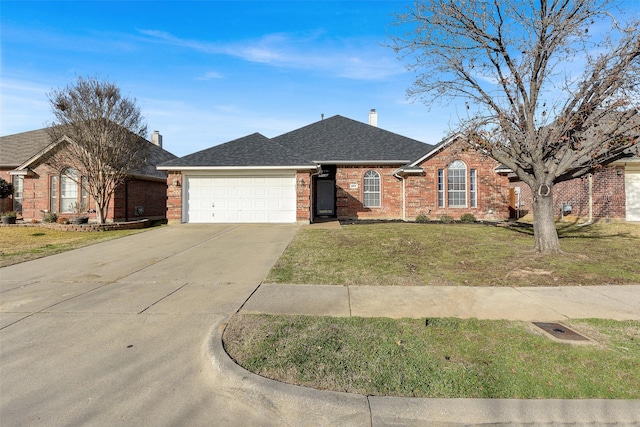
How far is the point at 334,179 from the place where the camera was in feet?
61.1

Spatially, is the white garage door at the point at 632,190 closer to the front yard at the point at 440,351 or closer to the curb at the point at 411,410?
the front yard at the point at 440,351

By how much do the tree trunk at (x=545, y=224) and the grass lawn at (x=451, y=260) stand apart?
339 millimetres

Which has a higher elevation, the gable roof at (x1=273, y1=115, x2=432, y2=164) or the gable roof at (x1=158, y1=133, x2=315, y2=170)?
the gable roof at (x1=273, y1=115, x2=432, y2=164)

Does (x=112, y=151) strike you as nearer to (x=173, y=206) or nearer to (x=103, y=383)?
(x=173, y=206)

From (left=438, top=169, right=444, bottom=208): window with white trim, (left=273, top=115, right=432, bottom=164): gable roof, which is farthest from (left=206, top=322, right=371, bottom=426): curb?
(left=438, top=169, right=444, bottom=208): window with white trim

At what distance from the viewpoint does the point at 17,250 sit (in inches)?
381

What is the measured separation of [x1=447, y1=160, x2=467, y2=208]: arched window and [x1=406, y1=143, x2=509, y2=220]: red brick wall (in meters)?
0.22

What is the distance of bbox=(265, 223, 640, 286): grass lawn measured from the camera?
6.29 m

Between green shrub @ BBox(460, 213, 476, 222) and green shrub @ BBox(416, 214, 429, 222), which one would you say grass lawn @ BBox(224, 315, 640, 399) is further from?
green shrub @ BBox(460, 213, 476, 222)

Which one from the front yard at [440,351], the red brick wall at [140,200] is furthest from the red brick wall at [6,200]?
the front yard at [440,351]

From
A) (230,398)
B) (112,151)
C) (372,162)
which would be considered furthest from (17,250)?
→ (372,162)

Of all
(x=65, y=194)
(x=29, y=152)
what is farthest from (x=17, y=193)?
(x=65, y=194)

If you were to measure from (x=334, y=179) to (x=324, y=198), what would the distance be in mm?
1855

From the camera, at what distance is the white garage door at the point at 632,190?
1553 cm
